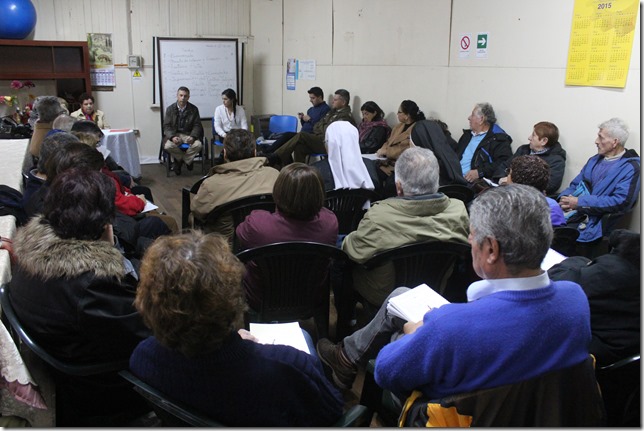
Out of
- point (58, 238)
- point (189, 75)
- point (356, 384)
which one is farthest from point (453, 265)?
point (189, 75)

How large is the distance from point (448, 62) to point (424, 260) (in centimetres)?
361

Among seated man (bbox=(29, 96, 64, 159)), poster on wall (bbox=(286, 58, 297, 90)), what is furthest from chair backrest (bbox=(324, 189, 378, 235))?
poster on wall (bbox=(286, 58, 297, 90))

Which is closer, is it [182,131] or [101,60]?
[182,131]

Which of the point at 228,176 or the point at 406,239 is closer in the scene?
the point at 406,239

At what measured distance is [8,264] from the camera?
1.81 metres

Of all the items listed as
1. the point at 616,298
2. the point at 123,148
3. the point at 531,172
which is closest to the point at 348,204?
the point at 531,172

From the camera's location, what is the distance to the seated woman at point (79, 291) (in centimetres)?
144

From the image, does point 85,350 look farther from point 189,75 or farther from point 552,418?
point 189,75

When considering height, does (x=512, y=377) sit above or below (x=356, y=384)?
above

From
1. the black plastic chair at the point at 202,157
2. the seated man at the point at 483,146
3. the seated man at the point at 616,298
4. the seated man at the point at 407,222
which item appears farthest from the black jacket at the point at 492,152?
the black plastic chair at the point at 202,157

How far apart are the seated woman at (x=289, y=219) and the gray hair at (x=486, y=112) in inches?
110

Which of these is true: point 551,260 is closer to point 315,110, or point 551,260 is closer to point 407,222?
point 407,222

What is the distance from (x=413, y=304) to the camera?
5.75 feet

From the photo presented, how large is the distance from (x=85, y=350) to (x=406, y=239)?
50.2 inches
